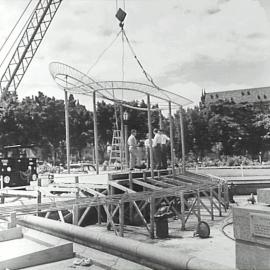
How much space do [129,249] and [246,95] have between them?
127 meters

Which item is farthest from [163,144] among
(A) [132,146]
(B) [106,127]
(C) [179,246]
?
(B) [106,127]

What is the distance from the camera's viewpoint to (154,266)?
4.73 m

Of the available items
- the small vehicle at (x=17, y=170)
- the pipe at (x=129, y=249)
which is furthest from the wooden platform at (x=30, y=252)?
the small vehicle at (x=17, y=170)

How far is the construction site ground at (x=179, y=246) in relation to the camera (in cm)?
536

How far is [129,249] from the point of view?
16.8 ft

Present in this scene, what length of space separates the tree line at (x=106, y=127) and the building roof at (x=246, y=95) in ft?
167

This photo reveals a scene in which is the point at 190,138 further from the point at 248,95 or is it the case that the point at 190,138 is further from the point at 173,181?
the point at 248,95

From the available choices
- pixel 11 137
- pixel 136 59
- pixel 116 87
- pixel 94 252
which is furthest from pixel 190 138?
pixel 94 252

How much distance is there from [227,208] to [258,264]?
52.4 feet

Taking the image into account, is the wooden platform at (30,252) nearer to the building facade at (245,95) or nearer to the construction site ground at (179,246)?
the construction site ground at (179,246)

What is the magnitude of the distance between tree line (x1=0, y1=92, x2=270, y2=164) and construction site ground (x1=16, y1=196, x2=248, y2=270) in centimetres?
4018

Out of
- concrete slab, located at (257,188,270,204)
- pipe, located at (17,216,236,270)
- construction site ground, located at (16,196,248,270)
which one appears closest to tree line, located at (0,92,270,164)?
construction site ground, located at (16,196,248,270)

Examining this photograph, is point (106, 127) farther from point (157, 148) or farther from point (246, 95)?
point (246, 95)

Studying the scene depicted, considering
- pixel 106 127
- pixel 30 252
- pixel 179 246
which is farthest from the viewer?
pixel 106 127
